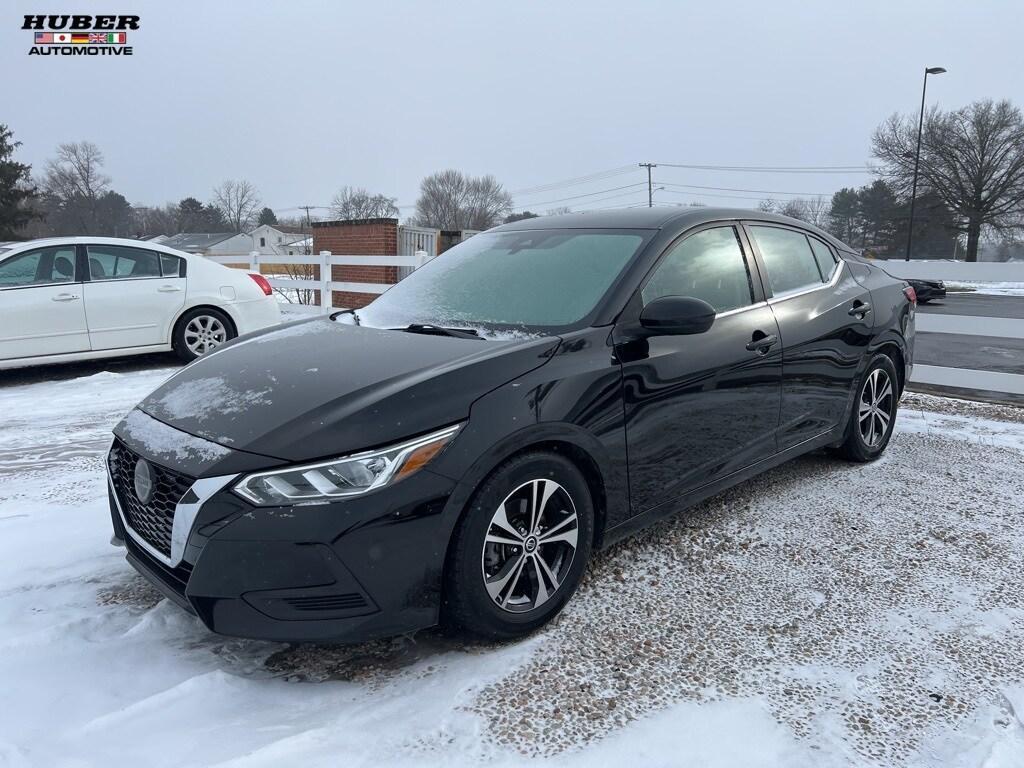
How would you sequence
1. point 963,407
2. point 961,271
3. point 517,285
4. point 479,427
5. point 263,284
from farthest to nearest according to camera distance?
point 263,284
point 961,271
point 963,407
point 517,285
point 479,427

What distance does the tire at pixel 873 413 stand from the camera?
178 inches

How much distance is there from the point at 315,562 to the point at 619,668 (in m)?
1.12

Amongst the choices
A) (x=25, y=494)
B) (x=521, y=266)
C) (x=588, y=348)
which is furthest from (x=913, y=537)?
(x=25, y=494)

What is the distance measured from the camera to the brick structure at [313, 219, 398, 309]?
15.5m

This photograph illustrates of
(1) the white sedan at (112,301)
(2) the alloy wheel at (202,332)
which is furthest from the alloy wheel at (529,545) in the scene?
(2) the alloy wheel at (202,332)

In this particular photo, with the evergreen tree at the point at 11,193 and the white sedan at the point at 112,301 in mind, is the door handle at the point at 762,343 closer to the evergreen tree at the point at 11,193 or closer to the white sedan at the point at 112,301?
the white sedan at the point at 112,301

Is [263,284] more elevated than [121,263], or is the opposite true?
[121,263]

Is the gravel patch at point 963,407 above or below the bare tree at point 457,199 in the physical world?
below

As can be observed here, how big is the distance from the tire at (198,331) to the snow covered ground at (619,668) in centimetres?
442

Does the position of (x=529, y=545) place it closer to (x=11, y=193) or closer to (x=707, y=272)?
(x=707, y=272)

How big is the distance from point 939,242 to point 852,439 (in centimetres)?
5168

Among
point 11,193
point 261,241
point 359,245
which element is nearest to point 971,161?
point 359,245

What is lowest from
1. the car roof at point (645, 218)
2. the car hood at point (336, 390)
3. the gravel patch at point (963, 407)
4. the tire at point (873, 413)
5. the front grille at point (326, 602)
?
the gravel patch at point (963, 407)

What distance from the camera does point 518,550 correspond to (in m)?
2.58
